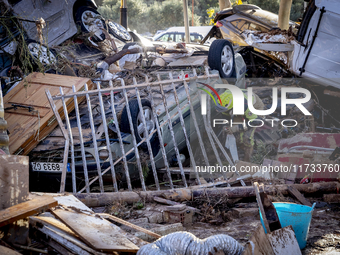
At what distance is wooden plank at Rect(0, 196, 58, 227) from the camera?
257cm

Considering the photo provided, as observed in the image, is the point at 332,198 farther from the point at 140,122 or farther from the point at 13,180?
the point at 13,180

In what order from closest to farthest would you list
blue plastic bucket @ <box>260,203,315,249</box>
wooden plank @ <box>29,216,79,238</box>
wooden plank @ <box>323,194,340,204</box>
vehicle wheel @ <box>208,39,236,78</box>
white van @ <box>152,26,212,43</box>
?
wooden plank @ <box>29,216,79,238</box> → blue plastic bucket @ <box>260,203,315,249</box> → wooden plank @ <box>323,194,340,204</box> → vehicle wheel @ <box>208,39,236,78</box> → white van @ <box>152,26,212,43</box>

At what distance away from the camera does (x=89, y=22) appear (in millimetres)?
8773

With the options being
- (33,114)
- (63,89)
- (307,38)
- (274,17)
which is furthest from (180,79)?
(274,17)

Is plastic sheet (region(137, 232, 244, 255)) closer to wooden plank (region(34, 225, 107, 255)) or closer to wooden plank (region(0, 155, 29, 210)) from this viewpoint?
wooden plank (region(34, 225, 107, 255))

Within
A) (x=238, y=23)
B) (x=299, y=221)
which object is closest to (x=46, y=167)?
(x=299, y=221)

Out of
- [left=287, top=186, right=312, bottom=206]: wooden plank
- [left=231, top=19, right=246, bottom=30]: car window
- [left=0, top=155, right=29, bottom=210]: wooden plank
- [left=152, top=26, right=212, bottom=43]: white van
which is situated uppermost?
[left=0, top=155, right=29, bottom=210]: wooden plank

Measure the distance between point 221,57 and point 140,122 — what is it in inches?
106

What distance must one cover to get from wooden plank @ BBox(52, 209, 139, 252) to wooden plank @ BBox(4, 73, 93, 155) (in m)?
2.36

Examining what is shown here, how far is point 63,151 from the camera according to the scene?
533cm

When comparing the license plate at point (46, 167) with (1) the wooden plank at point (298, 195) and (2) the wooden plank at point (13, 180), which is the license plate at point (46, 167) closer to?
(2) the wooden plank at point (13, 180)

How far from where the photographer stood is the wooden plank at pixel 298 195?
185 inches

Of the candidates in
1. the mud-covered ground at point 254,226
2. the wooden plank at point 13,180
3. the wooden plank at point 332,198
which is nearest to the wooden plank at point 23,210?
the wooden plank at point 13,180

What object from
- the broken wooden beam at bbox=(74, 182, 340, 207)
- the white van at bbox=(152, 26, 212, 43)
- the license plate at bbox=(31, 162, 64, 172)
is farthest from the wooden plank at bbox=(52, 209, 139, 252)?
the white van at bbox=(152, 26, 212, 43)
